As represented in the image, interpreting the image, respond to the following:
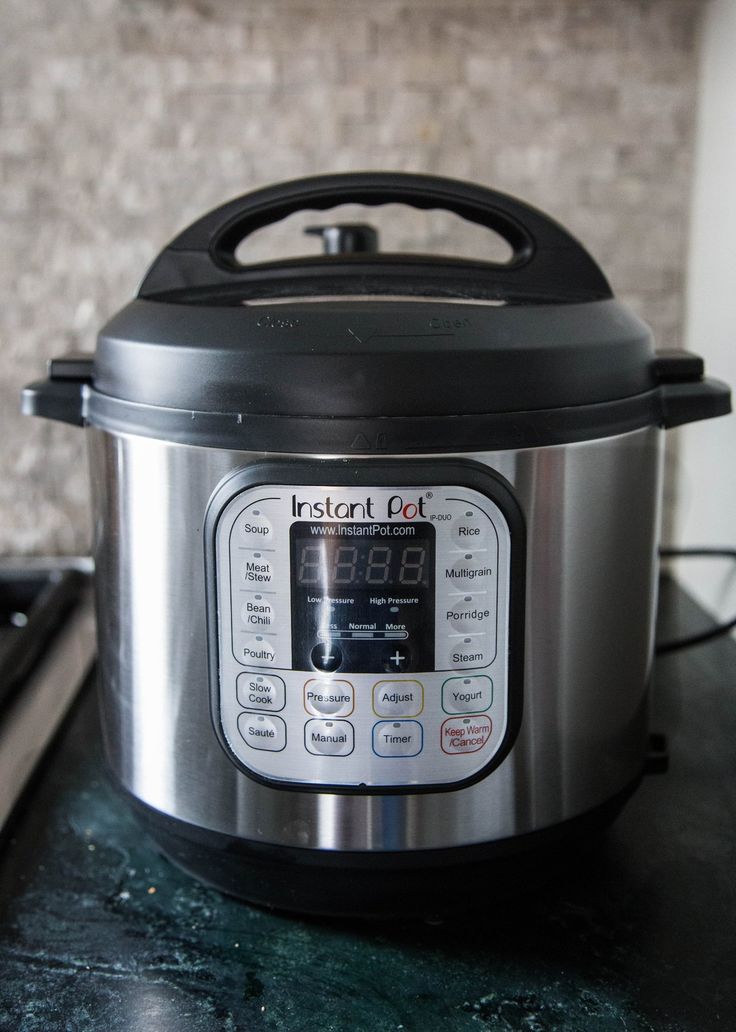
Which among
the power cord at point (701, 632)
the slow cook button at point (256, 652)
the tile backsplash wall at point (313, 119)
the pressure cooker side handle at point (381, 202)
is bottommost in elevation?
the power cord at point (701, 632)

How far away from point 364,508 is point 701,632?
1.64ft

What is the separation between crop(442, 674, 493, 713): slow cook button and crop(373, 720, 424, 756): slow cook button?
16mm

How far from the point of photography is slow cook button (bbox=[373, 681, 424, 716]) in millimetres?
419

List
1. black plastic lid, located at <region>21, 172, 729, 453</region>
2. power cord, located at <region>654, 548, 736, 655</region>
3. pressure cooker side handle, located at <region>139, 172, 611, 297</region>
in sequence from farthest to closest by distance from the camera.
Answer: power cord, located at <region>654, 548, 736, 655</region> → pressure cooker side handle, located at <region>139, 172, 611, 297</region> → black plastic lid, located at <region>21, 172, 729, 453</region>

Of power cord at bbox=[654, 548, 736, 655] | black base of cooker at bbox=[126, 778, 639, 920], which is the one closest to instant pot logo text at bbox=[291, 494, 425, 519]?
black base of cooker at bbox=[126, 778, 639, 920]

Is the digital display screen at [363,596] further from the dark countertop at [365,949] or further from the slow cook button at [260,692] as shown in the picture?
the dark countertop at [365,949]

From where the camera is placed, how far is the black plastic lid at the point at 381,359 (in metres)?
0.40

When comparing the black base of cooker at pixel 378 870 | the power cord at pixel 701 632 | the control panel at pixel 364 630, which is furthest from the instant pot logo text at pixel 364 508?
the power cord at pixel 701 632

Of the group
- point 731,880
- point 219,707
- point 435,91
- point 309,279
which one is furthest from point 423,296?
point 435,91

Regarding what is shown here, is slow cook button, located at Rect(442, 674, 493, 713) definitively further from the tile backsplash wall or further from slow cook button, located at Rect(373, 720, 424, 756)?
the tile backsplash wall

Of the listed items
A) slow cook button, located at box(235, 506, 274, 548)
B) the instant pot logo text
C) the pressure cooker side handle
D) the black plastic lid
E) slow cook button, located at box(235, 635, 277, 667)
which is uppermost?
the pressure cooker side handle

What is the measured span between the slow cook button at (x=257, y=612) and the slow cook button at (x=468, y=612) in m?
0.07

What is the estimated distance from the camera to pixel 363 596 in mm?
414

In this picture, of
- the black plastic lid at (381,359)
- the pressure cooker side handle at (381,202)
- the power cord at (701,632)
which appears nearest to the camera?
the black plastic lid at (381,359)
